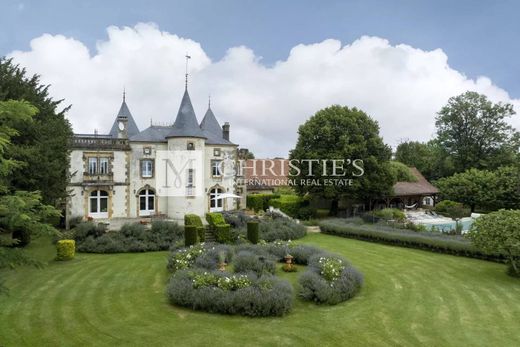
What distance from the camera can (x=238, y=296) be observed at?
38.3ft

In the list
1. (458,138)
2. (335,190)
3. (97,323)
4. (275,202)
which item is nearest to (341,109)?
(335,190)

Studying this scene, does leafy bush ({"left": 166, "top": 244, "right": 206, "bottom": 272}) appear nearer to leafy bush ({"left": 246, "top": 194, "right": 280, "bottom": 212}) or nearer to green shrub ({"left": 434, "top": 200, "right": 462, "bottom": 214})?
leafy bush ({"left": 246, "top": 194, "right": 280, "bottom": 212})

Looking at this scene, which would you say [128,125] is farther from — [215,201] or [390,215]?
[390,215]

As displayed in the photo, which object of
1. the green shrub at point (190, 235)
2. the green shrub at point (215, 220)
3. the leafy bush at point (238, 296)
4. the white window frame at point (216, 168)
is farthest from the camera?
the white window frame at point (216, 168)

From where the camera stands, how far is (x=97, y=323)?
35.5 ft

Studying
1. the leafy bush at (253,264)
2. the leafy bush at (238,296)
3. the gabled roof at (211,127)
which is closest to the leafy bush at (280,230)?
the leafy bush at (253,264)

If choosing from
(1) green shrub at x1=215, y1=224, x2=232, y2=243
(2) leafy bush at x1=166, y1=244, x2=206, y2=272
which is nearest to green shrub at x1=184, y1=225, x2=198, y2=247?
(1) green shrub at x1=215, y1=224, x2=232, y2=243

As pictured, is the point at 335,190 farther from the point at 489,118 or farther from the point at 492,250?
the point at 489,118

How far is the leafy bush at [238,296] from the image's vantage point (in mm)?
11523

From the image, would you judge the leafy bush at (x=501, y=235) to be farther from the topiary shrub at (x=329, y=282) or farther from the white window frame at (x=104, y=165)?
the white window frame at (x=104, y=165)

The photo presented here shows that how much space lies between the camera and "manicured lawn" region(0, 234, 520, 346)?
32.5 feet

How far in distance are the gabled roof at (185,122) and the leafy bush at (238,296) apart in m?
18.9

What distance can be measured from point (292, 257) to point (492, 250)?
27.5 feet

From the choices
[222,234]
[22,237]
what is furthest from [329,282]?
[22,237]
